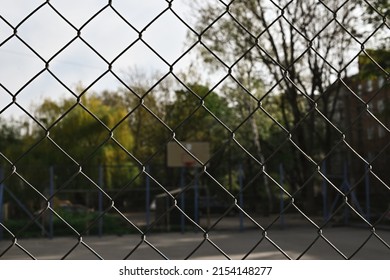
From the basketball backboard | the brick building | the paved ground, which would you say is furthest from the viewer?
the basketball backboard

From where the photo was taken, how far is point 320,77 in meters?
16.9

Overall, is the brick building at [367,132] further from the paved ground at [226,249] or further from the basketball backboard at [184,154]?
the basketball backboard at [184,154]

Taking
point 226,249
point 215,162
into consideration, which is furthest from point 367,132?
point 226,249

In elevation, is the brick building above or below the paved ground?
above

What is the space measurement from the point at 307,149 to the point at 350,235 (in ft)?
25.4

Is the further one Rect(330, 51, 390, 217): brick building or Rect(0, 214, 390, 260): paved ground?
Rect(330, 51, 390, 217): brick building

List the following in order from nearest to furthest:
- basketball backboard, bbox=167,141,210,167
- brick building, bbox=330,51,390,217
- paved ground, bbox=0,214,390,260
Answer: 1. paved ground, bbox=0,214,390,260
2. brick building, bbox=330,51,390,217
3. basketball backboard, bbox=167,141,210,167

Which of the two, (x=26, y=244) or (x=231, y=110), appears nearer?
(x=26, y=244)

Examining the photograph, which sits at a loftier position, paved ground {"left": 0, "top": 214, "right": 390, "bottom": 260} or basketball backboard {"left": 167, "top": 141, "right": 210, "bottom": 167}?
basketball backboard {"left": 167, "top": 141, "right": 210, "bottom": 167}

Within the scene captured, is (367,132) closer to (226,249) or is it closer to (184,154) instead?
(184,154)

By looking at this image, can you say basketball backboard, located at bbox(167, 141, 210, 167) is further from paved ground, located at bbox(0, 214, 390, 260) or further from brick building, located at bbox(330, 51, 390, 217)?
brick building, located at bbox(330, 51, 390, 217)

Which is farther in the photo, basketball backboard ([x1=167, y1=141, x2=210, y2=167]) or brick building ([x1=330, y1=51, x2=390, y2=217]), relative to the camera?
basketball backboard ([x1=167, y1=141, x2=210, y2=167])
